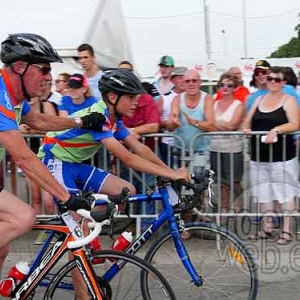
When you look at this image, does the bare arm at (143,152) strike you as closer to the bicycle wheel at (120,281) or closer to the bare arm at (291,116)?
the bicycle wheel at (120,281)

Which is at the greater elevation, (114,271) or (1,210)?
(1,210)

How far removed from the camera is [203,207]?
22.1 feet

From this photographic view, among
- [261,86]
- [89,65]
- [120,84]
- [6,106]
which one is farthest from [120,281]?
[89,65]

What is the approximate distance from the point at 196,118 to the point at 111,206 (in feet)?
11.5

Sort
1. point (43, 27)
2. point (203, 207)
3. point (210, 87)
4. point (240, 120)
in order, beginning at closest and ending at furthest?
point (203, 207) < point (240, 120) < point (43, 27) < point (210, 87)

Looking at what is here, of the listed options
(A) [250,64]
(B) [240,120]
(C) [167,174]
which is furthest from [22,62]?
(A) [250,64]

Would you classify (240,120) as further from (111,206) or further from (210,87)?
(210,87)

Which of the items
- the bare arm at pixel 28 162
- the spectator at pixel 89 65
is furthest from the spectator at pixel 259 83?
the bare arm at pixel 28 162

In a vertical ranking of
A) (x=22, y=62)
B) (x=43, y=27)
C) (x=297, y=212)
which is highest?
(x=43, y=27)

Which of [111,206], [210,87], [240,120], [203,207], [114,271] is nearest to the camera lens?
[111,206]

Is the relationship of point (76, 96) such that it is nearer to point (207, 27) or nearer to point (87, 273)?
point (87, 273)

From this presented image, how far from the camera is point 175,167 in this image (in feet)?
22.7

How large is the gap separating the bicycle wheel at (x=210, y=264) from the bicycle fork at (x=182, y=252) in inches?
1.8

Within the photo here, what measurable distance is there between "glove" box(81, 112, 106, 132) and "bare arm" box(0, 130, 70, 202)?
881mm
